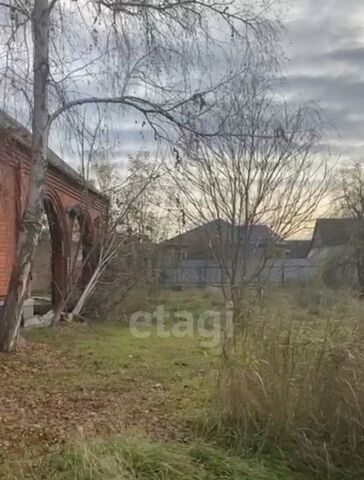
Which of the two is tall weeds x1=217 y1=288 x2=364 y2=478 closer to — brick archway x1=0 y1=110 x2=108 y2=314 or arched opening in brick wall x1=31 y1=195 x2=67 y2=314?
brick archway x1=0 y1=110 x2=108 y2=314

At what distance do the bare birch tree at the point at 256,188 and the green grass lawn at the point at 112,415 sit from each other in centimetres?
504

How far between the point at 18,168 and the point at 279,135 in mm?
5088

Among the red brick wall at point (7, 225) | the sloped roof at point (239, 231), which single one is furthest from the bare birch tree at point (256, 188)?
the red brick wall at point (7, 225)

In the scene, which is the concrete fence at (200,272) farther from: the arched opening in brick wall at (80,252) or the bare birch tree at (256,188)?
the arched opening in brick wall at (80,252)

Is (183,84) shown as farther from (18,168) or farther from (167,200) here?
(167,200)

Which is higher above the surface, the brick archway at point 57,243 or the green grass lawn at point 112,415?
the brick archway at point 57,243

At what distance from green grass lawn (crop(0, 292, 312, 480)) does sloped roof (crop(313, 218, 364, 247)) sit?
19.6 metres

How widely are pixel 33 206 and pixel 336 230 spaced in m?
26.7

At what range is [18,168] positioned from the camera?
39.5 feet

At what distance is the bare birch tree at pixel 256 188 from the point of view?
14.7 m

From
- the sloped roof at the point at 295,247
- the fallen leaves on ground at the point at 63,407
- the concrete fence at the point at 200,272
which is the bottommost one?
the fallen leaves on ground at the point at 63,407

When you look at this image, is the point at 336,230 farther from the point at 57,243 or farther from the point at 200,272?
the point at 57,243

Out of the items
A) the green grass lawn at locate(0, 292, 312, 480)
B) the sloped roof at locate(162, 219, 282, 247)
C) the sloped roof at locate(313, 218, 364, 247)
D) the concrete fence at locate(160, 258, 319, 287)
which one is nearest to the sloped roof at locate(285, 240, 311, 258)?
the concrete fence at locate(160, 258, 319, 287)

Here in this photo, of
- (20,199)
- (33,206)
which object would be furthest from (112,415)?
(20,199)
